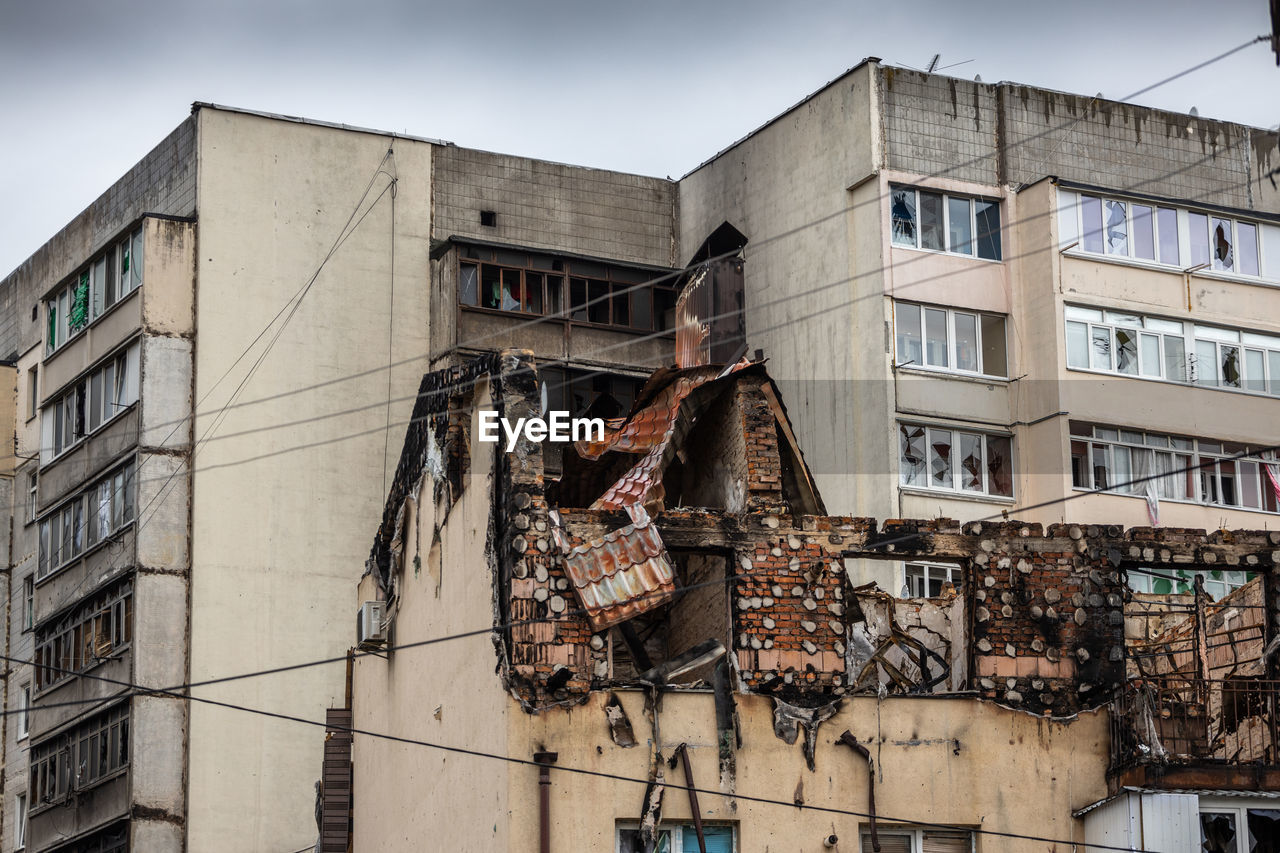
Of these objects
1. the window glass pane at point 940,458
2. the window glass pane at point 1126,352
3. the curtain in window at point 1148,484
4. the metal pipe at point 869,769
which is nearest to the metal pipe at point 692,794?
the metal pipe at point 869,769

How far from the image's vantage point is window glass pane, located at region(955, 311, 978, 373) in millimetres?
41688

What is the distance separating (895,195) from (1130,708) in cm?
1907

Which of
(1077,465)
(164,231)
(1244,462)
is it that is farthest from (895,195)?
(164,231)

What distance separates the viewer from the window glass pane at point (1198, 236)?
4309 cm

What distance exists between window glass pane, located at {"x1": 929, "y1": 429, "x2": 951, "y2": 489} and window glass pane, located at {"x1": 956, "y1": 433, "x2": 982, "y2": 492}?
0.30 metres

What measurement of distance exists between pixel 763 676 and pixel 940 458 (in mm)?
17810

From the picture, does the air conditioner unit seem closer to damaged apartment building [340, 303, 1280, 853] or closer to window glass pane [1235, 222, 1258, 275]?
damaged apartment building [340, 303, 1280, 853]

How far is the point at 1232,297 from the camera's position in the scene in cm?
4309

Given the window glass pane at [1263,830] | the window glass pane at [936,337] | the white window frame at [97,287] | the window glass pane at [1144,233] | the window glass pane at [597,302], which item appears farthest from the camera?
the window glass pane at [597,302]

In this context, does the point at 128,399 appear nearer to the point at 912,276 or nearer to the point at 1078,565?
the point at 912,276

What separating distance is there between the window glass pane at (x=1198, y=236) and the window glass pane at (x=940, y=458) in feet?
21.7

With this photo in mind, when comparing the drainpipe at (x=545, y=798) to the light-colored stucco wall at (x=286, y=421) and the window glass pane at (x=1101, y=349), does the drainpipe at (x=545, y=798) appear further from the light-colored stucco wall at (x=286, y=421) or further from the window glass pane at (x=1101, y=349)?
the window glass pane at (x=1101, y=349)

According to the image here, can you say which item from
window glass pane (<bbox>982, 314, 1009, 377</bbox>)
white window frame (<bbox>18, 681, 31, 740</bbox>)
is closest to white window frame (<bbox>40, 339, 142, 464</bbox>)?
white window frame (<bbox>18, 681, 31, 740</bbox>)

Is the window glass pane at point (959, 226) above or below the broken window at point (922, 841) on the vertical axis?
above
